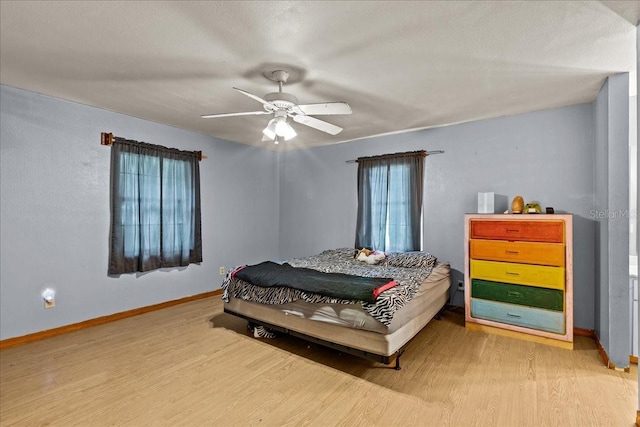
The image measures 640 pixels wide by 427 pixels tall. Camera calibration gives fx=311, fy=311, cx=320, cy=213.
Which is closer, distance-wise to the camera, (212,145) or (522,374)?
(522,374)

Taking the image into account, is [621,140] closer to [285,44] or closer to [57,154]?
[285,44]

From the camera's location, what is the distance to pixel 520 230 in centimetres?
313

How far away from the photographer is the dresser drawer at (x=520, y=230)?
9.69ft

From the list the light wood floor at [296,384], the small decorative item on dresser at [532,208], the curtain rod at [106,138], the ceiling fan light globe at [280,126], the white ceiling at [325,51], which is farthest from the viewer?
the curtain rod at [106,138]

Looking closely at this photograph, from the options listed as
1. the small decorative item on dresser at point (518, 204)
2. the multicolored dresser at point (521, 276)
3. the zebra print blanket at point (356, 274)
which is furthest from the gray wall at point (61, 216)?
the small decorative item on dresser at point (518, 204)

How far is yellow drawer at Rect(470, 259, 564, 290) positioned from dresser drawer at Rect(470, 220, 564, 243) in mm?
268

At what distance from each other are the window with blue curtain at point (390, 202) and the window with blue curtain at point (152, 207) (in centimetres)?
247

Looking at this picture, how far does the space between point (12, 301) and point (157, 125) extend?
2.44 meters

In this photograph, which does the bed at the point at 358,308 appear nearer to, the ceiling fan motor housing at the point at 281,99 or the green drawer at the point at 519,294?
the green drawer at the point at 519,294

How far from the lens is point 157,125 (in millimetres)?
4109

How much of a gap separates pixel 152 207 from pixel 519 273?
4.32 metres

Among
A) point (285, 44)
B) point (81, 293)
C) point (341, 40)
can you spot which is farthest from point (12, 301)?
point (341, 40)

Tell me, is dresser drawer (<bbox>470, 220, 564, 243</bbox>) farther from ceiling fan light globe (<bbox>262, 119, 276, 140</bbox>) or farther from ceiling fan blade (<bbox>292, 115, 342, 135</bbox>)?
ceiling fan light globe (<bbox>262, 119, 276, 140</bbox>)

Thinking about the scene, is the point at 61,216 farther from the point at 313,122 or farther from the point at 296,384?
the point at 296,384
